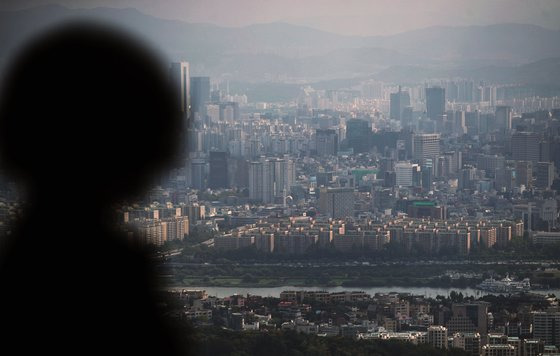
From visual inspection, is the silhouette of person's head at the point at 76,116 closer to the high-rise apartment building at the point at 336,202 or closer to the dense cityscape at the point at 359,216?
the dense cityscape at the point at 359,216

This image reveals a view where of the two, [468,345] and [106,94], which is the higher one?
[106,94]

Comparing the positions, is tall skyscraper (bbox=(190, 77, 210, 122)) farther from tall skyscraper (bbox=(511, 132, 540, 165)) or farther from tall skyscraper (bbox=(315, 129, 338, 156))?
tall skyscraper (bbox=(511, 132, 540, 165))

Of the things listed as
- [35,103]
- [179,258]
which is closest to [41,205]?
[35,103]

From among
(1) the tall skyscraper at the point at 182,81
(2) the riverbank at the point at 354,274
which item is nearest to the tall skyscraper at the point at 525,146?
(2) the riverbank at the point at 354,274

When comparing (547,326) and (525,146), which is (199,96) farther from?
(547,326)

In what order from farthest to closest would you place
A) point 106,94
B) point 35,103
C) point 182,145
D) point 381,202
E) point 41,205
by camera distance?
point 381,202, point 182,145, point 106,94, point 35,103, point 41,205

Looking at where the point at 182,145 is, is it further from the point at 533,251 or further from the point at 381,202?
the point at 533,251

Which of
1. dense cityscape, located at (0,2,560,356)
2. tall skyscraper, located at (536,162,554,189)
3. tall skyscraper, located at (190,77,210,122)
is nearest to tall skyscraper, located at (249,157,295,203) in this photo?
dense cityscape, located at (0,2,560,356)
